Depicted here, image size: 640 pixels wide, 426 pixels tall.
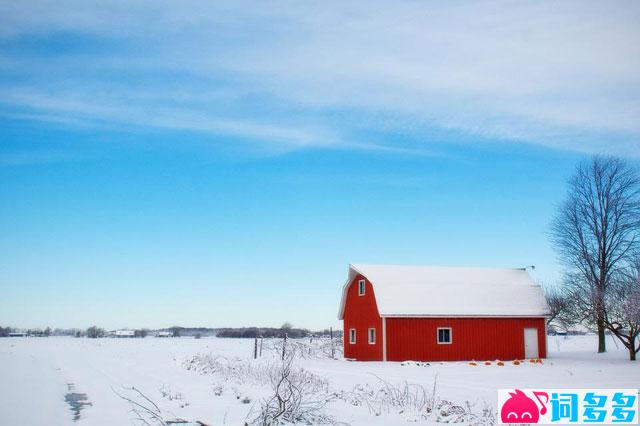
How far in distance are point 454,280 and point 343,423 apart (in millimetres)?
26141

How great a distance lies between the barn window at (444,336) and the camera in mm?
32844

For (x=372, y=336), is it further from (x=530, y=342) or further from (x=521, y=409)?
(x=521, y=409)

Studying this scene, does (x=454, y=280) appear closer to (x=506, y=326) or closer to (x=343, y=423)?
(x=506, y=326)

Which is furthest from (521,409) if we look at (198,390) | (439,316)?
(439,316)

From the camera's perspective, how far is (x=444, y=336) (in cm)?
3300

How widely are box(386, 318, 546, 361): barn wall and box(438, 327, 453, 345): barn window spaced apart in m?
0.21

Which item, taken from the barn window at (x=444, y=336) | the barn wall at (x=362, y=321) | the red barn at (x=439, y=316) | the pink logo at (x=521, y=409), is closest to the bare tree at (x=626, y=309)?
the red barn at (x=439, y=316)

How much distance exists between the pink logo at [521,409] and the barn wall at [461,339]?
17.8 meters

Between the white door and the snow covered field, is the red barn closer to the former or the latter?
the white door

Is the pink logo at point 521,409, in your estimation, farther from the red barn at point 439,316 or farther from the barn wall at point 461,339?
the red barn at point 439,316

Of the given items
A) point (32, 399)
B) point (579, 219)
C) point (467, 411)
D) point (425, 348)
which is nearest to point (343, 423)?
point (467, 411)

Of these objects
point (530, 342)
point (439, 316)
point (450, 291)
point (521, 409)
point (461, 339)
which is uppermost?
point (450, 291)

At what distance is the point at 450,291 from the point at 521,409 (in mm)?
22659

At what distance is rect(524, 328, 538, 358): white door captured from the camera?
34656 millimetres
